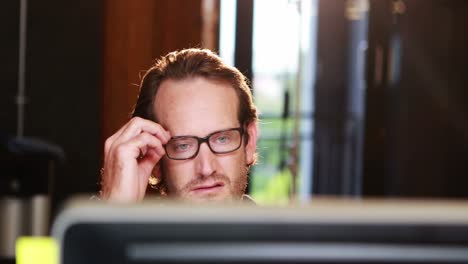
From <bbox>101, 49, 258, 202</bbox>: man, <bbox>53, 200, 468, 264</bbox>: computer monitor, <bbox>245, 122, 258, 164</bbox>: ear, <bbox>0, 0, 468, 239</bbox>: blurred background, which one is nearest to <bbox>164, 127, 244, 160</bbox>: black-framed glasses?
<bbox>101, 49, 258, 202</bbox>: man

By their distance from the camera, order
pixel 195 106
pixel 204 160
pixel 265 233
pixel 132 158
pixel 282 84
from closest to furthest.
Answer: pixel 265 233
pixel 132 158
pixel 204 160
pixel 195 106
pixel 282 84

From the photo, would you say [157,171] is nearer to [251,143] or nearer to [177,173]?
[177,173]

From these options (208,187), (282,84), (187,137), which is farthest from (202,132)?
(282,84)

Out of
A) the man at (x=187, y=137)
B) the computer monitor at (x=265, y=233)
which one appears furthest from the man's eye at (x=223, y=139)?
the computer monitor at (x=265, y=233)

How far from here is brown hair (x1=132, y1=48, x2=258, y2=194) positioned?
2.37 m

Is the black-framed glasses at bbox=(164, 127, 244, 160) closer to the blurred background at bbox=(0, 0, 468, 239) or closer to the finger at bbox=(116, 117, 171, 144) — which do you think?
the finger at bbox=(116, 117, 171, 144)

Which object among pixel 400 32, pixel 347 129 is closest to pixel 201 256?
pixel 400 32

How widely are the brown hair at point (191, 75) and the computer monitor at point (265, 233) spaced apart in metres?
1.79

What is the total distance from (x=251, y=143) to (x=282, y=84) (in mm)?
3675

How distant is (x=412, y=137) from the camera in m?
5.47

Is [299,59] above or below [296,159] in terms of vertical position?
above

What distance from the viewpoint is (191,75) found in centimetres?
236

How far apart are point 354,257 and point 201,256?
0.33 ft

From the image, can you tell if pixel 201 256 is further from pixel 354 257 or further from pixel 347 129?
pixel 347 129
